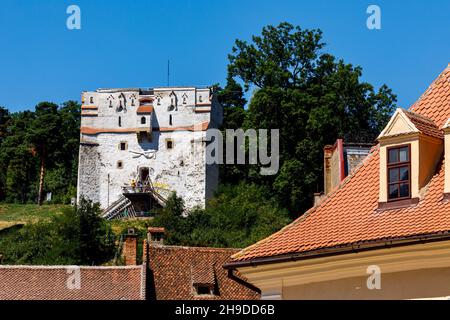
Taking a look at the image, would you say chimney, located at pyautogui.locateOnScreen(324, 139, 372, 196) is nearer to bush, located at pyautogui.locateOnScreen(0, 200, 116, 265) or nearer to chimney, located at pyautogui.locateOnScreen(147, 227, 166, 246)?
chimney, located at pyautogui.locateOnScreen(147, 227, 166, 246)

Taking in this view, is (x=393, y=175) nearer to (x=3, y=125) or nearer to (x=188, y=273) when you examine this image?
(x=188, y=273)

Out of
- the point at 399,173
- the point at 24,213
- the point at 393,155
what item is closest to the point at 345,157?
the point at 393,155

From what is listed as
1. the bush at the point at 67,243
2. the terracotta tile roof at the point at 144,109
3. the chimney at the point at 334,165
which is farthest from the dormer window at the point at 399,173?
the terracotta tile roof at the point at 144,109

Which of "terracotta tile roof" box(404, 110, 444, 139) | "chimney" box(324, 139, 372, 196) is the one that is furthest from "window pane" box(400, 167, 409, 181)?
"chimney" box(324, 139, 372, 196)

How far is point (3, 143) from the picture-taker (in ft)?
331

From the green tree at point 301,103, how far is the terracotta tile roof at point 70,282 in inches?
1190

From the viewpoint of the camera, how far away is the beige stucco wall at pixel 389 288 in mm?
13688

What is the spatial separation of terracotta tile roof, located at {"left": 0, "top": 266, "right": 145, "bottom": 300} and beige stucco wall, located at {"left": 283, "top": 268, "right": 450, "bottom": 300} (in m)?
21.2

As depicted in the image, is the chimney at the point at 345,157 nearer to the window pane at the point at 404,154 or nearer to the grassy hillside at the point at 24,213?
the window pane at the point at 404,154

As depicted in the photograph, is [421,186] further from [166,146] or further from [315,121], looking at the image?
[166,146]

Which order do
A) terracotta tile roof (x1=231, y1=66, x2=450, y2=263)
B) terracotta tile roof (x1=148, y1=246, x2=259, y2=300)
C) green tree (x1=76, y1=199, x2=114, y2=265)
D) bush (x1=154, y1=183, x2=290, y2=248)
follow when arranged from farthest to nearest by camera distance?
bush (x1=154, y1=183, x2=290, y2=248)
green tree (x1=76, y1=199, x2=114, y2=265)
terracotta tile roof (x1=148, y1=246, x2=259, y2=300)
terracotta tile roof (x1=231, y1=66, x2=450, y2=263)

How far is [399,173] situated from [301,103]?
5605 cm

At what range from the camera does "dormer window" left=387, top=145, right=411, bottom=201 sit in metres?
14.8

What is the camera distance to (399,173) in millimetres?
14969
